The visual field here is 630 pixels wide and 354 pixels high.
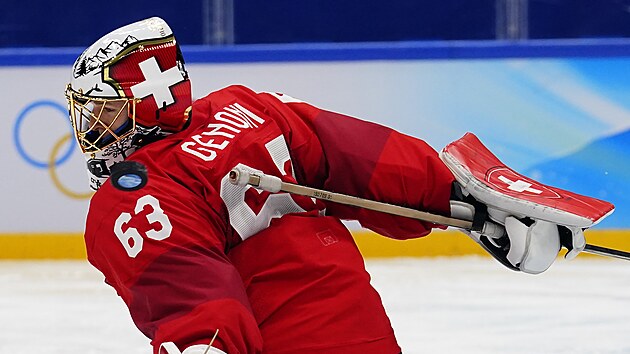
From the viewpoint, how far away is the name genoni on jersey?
5.62 ft

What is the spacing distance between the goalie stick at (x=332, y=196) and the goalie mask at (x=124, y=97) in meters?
0.20

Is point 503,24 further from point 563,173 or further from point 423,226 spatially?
point 423,226

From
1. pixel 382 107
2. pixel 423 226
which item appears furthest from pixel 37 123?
pixel 423 226

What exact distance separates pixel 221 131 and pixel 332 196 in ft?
0.64

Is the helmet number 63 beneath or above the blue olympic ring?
above

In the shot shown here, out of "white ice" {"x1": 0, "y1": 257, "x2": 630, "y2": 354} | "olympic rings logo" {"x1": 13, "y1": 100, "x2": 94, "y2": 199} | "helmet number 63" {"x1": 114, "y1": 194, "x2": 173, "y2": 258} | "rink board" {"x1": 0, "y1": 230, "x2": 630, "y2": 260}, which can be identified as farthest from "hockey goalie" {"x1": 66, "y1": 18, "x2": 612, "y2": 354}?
"olympic rings logo" {"x1": 13, "y1": 100, "x2": 94, "y2": 199}

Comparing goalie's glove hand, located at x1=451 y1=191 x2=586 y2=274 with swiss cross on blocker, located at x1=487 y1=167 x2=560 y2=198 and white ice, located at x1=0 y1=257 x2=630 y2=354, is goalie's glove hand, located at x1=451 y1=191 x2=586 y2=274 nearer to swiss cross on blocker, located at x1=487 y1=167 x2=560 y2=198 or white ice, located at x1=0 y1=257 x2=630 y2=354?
swiss cross on blocker, located at x1=487 y1=167 x2=560 y2=198

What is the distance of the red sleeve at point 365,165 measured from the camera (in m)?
1.86

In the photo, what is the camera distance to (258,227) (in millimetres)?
1748

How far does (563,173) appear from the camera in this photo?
15.1 ft

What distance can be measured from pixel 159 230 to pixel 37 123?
3.24 m

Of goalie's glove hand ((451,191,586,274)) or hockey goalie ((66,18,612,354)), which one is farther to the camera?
goalie's glove hand ((451,191,586,274))

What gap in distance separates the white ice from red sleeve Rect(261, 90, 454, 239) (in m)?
1.11

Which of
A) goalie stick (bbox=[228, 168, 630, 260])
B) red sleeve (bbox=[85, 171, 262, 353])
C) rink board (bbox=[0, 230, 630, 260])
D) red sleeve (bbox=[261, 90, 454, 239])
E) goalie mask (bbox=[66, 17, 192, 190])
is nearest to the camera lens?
red sleeve (bbox=[85, 171, 262, 353])
